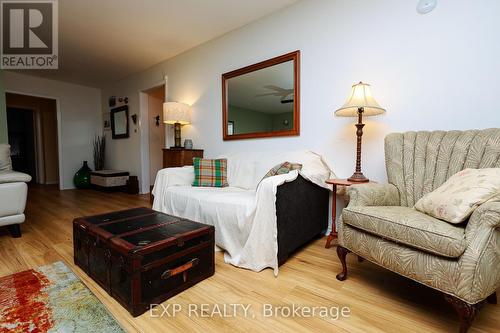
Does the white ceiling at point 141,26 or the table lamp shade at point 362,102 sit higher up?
the white ceiling at point 141,26

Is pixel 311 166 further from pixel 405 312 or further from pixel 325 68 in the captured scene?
pixel 405 312

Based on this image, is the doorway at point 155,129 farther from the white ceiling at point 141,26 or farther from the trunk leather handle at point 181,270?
the trunk leather handle at point 181,270

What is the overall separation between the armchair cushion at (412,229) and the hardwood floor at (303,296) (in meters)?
0.38

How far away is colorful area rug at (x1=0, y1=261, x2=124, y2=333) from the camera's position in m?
1.03

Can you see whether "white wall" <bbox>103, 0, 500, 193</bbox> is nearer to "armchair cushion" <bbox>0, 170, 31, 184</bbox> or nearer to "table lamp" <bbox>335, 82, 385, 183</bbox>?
"table lamp" <bbox>335, 82, 385, 183</bbox>

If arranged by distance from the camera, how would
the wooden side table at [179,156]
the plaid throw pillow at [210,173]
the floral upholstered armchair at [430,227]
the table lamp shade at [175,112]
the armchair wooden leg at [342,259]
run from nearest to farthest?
the floral upholstered armchair at [430,227]
the armchair wooden leg at [342,259]
the plaid throw pillow at [210,173]
the wooden side table at [179,156]
the table lamp shade at [175,112]

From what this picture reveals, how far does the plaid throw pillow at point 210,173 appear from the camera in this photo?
240 centimetres

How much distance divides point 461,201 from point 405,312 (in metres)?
0.59

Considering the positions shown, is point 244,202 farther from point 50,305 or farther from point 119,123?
point 119,123

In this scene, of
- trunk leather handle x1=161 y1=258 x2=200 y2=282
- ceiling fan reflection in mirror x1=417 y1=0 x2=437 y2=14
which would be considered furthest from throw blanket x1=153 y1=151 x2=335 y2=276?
ceiling fan reflection in mirror x1=417 y1=0 x2=437 y2=14

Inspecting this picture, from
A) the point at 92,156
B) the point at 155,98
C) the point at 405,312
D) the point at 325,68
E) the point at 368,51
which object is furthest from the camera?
the point at 92,156

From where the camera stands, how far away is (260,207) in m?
1.49

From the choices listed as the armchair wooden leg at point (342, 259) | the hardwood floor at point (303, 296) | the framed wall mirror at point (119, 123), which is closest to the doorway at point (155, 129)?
the framed wall mirror at point (119, 123)

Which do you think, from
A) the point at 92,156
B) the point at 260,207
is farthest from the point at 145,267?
the point at 92,156
